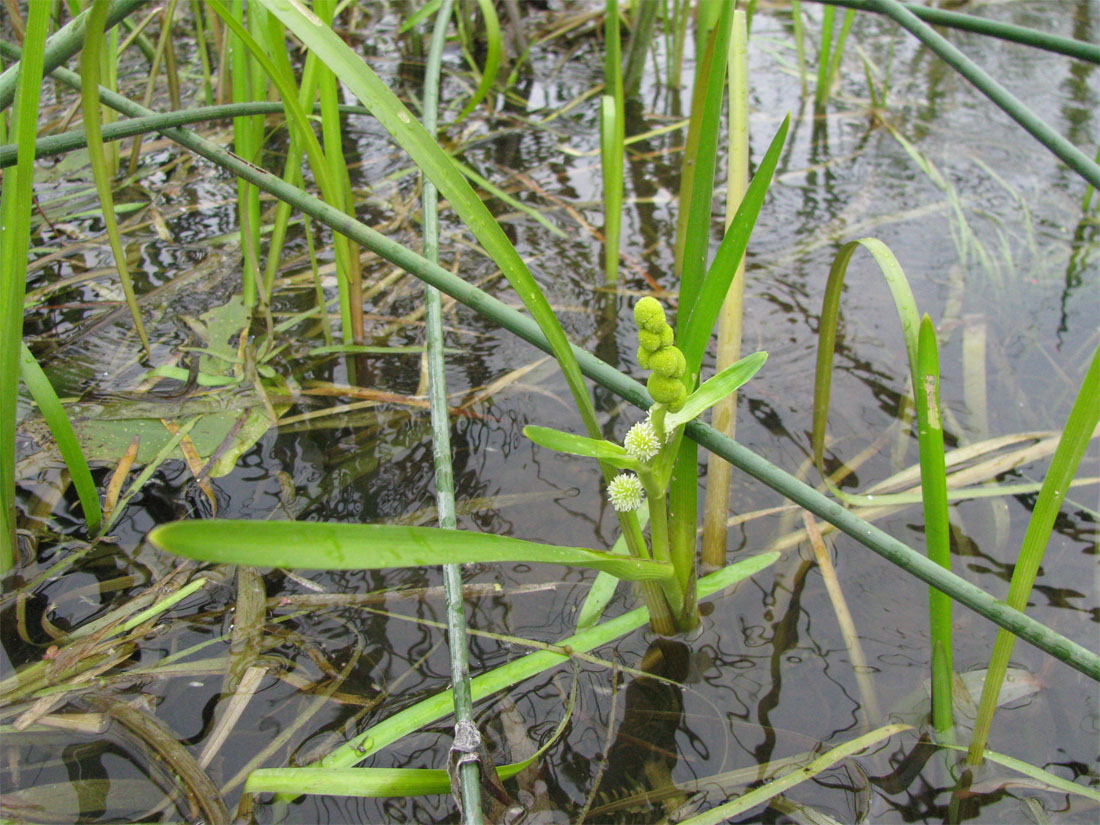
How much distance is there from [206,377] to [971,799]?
1811 mm

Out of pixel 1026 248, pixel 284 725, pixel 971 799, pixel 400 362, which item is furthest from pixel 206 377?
pixel 1026 248

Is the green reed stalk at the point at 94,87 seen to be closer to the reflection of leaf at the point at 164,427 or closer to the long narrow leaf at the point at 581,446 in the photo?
the reflection of leaf at the point at 164,427

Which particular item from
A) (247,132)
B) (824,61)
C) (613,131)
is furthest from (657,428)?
(824,61)

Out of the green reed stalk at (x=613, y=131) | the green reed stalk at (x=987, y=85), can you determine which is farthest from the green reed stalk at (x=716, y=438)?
the green reed stalk at (x=613, y=131)

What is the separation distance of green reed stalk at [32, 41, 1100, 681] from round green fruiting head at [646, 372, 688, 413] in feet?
0.47

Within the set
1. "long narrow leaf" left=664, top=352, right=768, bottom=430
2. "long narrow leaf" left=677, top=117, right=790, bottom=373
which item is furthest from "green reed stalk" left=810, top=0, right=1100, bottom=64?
"long narrow leaf" left=664, top=352, right=768, bottom=430

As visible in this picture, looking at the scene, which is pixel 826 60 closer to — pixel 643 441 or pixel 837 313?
pixel 837 313

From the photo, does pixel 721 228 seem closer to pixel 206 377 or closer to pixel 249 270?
pixel 249 270

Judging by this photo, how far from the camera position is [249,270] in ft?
6.66

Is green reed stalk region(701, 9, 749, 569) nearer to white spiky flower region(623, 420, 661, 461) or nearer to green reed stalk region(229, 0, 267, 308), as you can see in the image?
white spiky flower region(623, 420, 661, 461)

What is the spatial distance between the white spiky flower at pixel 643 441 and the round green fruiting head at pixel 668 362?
0.39ft

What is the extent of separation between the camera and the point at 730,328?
142 centimetres

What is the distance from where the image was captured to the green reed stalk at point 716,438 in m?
0.94

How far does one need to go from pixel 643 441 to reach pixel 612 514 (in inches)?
25.3
